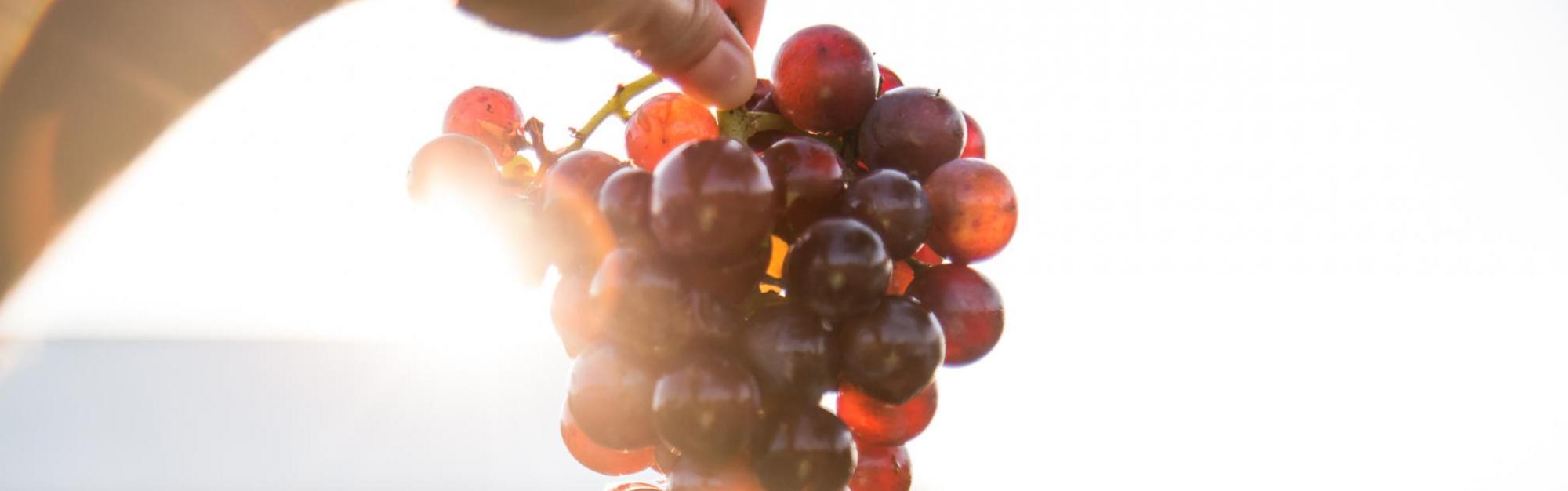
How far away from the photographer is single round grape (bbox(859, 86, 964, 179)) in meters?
0.47

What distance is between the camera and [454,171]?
47 cm

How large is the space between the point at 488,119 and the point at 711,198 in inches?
9.6

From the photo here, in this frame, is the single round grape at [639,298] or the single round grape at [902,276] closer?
the single round grape at [639,298]

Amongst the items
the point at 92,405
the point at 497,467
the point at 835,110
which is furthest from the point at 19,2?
the point at 92,405

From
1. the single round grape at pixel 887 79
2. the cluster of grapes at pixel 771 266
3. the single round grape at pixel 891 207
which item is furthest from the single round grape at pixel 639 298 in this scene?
the single round grape at pixel 887 79

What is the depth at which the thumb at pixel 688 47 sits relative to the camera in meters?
0.48

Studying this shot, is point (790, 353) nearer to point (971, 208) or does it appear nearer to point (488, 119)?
point (971, 208)

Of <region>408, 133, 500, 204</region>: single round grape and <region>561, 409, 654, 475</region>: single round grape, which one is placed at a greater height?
<region>408, 133, 500, 204</region>: single round grape

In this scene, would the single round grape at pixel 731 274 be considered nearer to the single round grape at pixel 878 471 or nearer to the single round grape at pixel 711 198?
the single round grape at pixel 711 198

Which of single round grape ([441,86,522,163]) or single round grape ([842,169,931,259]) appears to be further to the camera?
single round grape ([441,86,522,163])

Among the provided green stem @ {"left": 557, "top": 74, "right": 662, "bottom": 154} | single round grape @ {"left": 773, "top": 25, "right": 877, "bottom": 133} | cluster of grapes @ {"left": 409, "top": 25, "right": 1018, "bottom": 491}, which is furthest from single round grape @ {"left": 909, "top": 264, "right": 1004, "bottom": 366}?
green stem @ {"left": 557, "top": 74, "right": 662, "bottom": 154}

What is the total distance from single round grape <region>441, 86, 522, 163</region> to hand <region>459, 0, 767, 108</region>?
0.07 m

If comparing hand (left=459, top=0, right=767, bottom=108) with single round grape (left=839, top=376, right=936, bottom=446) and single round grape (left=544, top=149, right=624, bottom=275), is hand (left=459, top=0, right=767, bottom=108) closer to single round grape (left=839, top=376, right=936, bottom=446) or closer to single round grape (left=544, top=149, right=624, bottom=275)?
single round grape (left=544, top=149, right=624, bottom=275)

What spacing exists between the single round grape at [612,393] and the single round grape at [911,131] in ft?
0.60
